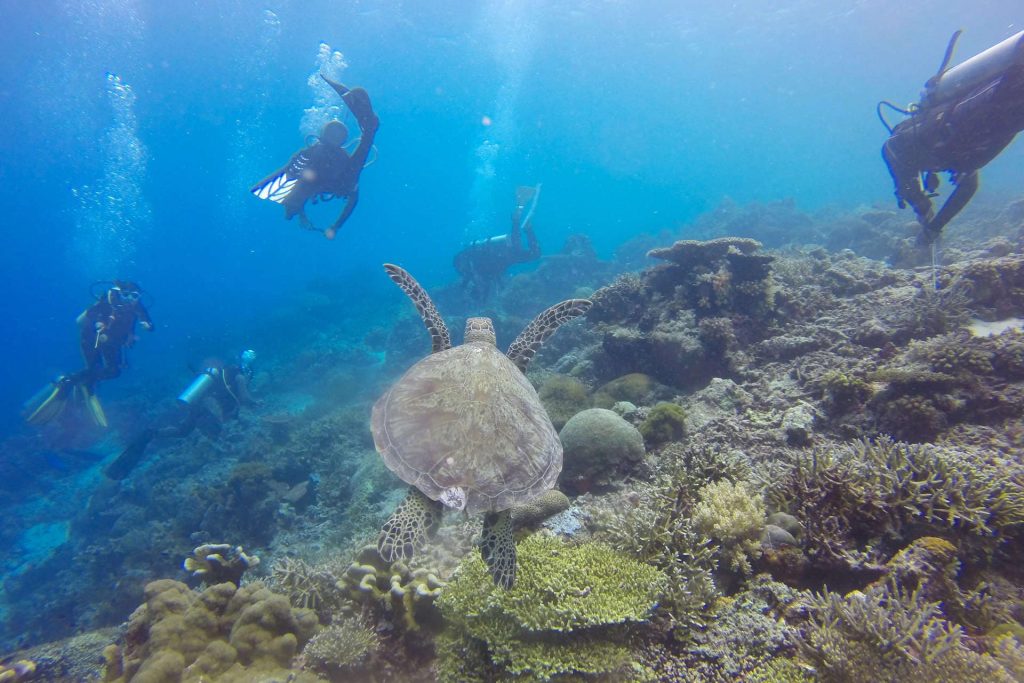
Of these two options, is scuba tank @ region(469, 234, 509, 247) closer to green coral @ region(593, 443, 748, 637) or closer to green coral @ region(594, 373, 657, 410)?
green coral @ region(594, 373, 657, 410)

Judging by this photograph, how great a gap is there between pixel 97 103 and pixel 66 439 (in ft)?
237

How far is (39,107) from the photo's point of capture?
52.6 m

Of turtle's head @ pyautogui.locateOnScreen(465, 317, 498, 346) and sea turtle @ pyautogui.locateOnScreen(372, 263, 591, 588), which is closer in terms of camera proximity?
sea turtle @ pyautogui.locateOnScreen(372, 263, 591, 588)

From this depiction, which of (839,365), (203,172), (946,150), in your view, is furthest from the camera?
(203,172)

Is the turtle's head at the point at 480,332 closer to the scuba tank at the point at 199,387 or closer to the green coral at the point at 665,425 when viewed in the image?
the green coral at the point at 665,425

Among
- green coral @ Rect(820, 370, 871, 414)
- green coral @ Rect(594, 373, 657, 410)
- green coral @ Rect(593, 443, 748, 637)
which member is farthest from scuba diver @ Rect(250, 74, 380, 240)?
green coral @ Rect(820, 370, 871, 414)

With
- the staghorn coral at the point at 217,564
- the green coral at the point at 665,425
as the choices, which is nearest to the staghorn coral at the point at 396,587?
the staghorn coral at the point at 217,564

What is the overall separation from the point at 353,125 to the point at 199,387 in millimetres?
29583


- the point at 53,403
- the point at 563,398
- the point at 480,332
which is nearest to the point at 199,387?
the point at 53,403

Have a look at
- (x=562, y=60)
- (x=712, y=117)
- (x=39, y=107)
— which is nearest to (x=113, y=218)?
(x=39, y=107)

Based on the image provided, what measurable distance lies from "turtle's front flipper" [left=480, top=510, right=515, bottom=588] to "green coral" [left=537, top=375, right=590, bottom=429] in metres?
3.79

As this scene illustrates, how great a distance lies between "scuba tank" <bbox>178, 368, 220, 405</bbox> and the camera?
13.9 meters

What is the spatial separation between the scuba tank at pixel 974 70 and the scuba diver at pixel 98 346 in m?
21.3

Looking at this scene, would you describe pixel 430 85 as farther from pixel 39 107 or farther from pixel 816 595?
pixel 816 595
